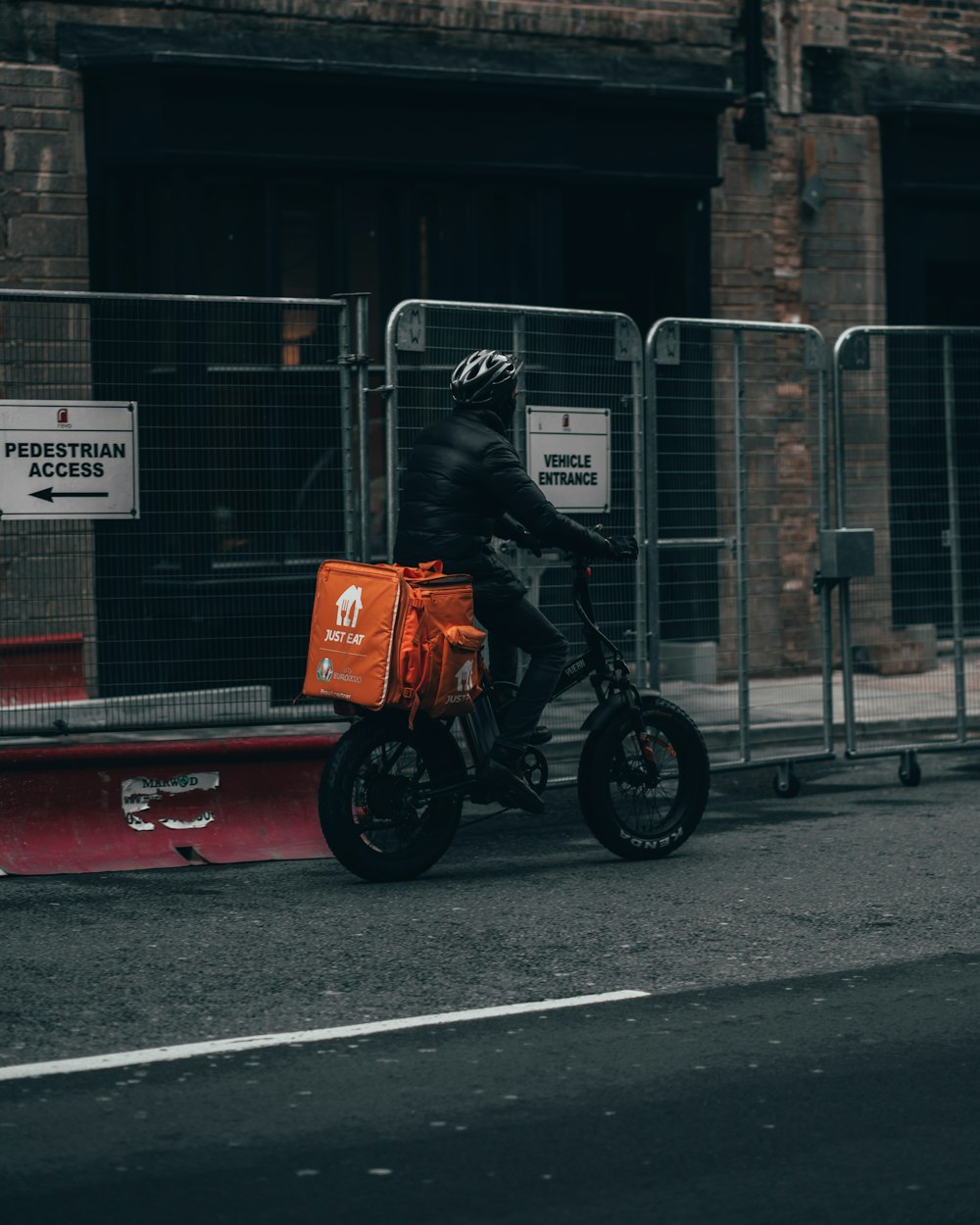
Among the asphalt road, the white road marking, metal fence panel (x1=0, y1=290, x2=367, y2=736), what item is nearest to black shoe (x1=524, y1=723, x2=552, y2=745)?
the asphalt road

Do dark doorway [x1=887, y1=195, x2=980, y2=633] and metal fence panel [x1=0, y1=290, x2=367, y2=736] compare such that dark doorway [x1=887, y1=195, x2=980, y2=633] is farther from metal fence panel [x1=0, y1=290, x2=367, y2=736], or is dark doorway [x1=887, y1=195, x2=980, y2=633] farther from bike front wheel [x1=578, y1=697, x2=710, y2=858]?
metal fence panel [x1=0, y1=290, x2=367, y2=736]

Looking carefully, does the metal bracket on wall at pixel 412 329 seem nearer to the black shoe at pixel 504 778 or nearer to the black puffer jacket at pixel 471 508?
the black puffer jacket at pixel 471 508

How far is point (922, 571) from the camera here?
1167 centimetres

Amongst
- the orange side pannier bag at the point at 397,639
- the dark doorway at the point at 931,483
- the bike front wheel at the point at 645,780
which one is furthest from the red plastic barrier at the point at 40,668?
the dark doorway at the point at 931,483

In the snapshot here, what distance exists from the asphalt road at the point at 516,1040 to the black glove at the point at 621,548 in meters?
1.30

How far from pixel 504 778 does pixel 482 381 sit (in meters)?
1.60

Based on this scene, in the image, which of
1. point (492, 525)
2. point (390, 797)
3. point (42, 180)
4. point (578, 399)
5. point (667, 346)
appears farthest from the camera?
point (42, 180)

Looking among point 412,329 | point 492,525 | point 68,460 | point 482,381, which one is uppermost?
point 412,329

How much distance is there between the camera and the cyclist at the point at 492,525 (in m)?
8.56

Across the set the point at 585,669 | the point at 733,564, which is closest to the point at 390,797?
the point at 585,669

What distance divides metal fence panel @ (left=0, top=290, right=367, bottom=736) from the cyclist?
1074 mm

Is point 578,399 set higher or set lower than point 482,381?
higher

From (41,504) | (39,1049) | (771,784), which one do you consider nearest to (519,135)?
(771,784)

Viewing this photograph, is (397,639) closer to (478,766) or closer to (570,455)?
(478,766)
